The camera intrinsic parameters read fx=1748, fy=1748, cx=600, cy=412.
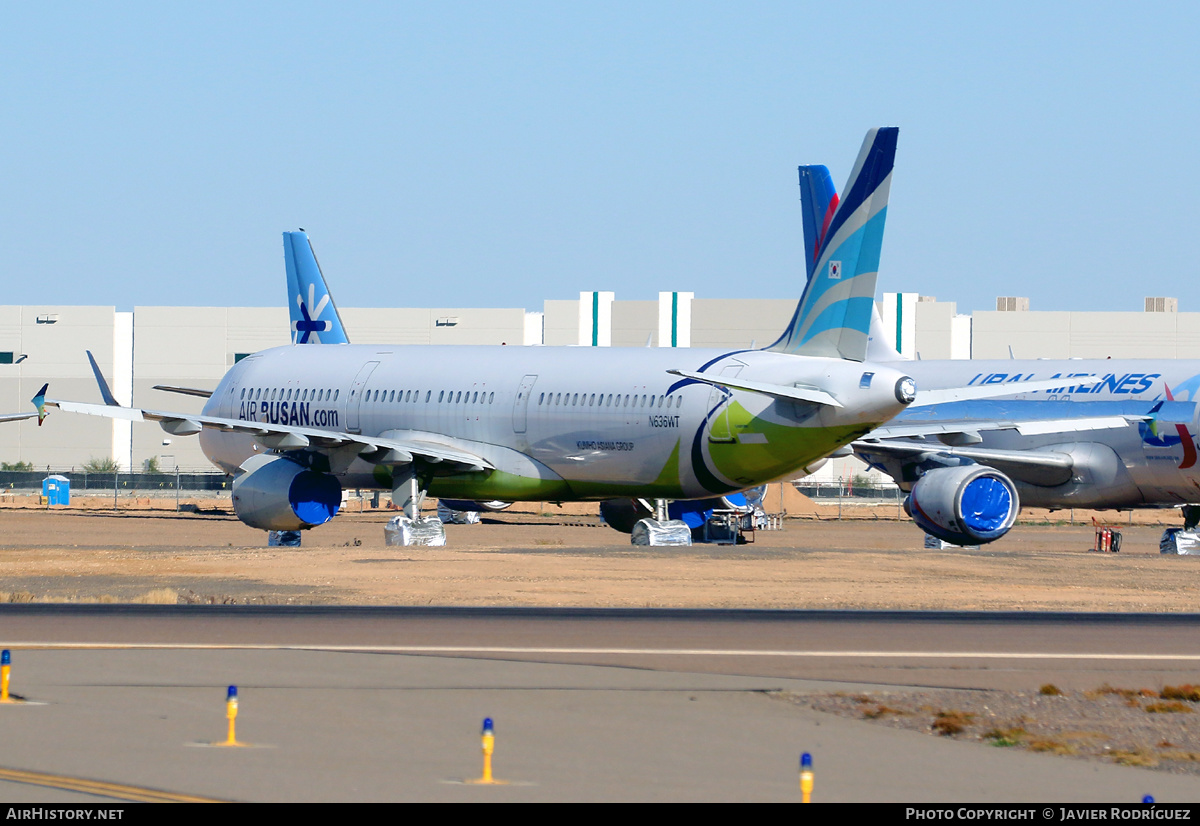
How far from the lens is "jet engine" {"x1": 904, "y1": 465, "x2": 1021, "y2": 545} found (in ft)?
156

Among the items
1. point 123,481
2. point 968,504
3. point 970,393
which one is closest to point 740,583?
point 970,393

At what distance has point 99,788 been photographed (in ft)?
43.7

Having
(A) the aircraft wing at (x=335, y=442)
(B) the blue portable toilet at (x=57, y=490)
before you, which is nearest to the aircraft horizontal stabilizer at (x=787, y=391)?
(A) the aircraft wing at (x=335, y=442)

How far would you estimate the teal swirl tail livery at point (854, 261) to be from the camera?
4153 cm

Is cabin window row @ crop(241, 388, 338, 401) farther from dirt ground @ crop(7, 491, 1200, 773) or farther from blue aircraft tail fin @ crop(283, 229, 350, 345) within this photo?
blue aircraft tail fin @ crop(283, 229, 350, 345)

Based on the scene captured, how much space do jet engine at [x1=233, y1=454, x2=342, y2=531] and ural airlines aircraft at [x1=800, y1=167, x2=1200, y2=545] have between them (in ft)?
50.4

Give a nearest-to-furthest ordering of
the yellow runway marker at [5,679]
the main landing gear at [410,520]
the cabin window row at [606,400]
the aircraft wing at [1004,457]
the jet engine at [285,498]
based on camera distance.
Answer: the yellow runway marker at [5,679], the cabin window row at [606,400], the main landing gear at [410,520], the jet engine at [285,498], the aircraft wing at [1004,457]

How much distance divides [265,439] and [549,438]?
7609 mm

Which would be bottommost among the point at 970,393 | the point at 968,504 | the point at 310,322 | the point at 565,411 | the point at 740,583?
the point at 740,583

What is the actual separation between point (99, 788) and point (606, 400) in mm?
32496

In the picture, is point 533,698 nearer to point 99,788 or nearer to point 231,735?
point 231,735

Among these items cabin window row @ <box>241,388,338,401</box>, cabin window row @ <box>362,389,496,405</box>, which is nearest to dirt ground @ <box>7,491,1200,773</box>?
cabin window row @ <box>241,388,338,401</box>

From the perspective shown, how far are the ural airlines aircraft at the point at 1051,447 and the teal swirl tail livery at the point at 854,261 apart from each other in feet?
24.9

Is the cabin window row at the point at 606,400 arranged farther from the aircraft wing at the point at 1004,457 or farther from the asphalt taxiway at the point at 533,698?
the asphalt taxiway at the point at 533,698
